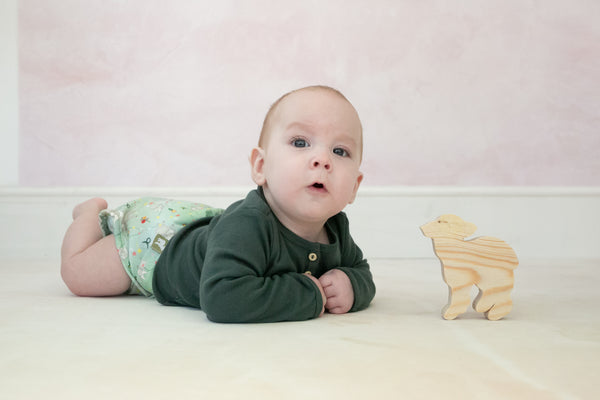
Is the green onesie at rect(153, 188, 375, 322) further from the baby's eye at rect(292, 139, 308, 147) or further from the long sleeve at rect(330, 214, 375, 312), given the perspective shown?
the baby's eye at rect(292, 139, 308, 147)

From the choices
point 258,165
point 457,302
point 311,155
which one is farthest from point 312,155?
point 457,302

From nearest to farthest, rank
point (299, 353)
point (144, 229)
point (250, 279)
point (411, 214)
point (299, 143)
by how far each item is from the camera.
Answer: point (299, 353) → point (250, 279) → point (299, 143) → point (144, 229) → point (411, 214)

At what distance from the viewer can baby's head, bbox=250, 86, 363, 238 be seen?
1061 mm

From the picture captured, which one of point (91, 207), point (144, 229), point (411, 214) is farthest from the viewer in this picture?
point (411, 214)

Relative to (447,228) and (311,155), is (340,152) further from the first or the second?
(447,228)

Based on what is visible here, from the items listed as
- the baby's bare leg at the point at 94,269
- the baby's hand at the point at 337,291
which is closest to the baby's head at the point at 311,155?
the baby's hand at the point at 337,291

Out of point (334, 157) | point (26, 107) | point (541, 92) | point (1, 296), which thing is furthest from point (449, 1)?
point (1, 296)

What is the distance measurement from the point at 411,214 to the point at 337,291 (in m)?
1.22

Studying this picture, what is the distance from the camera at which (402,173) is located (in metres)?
2.33

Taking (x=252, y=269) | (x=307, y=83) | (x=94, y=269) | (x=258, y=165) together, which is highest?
(x=307, y=83)

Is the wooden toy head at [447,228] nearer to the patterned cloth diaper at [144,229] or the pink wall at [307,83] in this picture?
the patterned cloth diaper at [144,229]

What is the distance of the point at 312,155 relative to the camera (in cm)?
106

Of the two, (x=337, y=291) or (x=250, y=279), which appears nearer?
(x=250, y=279)

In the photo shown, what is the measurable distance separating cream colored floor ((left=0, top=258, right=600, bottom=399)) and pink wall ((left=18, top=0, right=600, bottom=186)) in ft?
3.64
